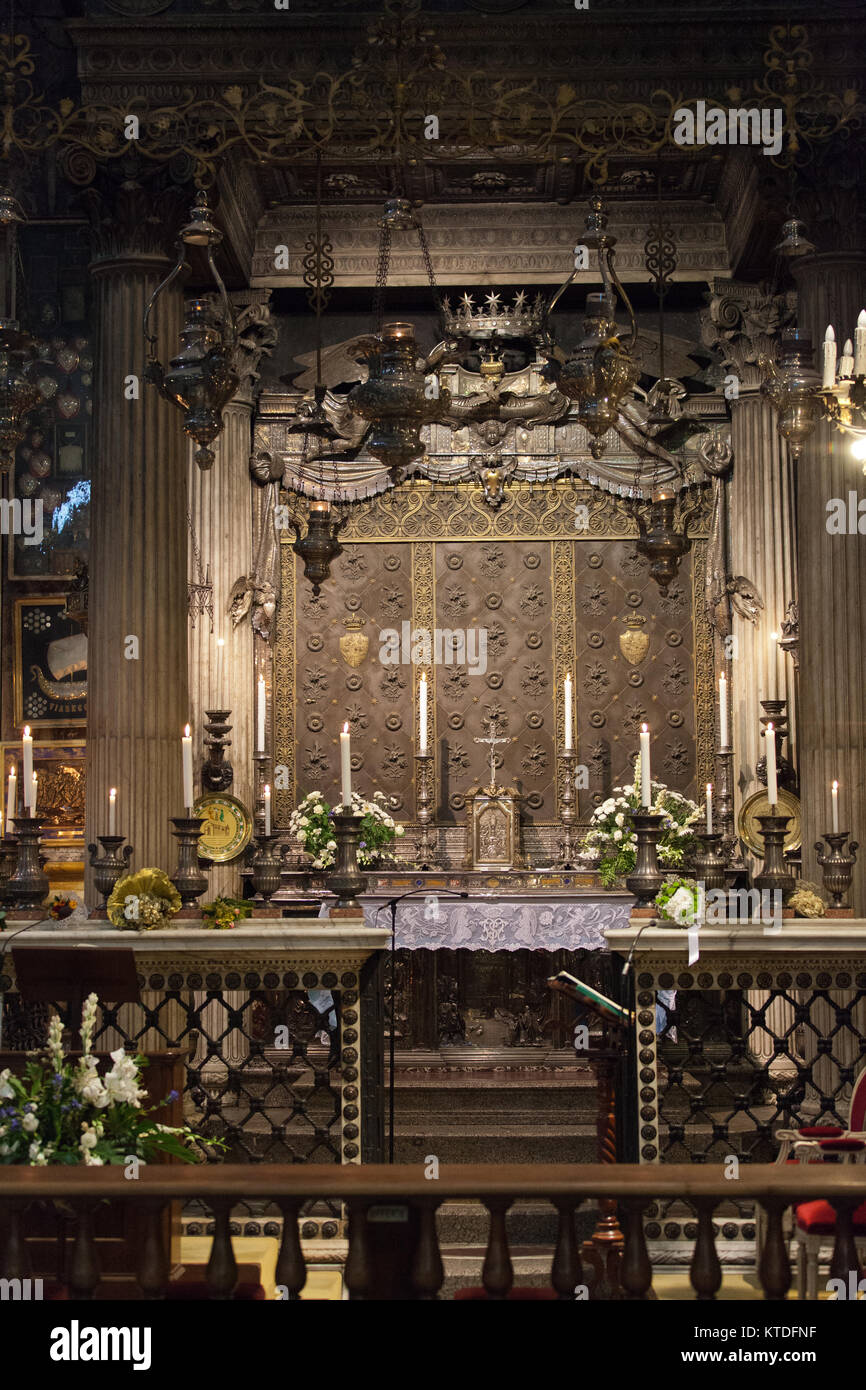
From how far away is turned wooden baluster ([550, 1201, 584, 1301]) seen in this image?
3451mm

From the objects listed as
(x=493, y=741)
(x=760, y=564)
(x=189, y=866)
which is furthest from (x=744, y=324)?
(x=189, y=866)

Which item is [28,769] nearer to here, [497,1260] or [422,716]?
[497,1260]

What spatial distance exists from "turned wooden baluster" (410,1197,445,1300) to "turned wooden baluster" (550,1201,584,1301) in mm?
262

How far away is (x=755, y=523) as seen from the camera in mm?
11305

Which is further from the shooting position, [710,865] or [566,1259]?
[710,865]

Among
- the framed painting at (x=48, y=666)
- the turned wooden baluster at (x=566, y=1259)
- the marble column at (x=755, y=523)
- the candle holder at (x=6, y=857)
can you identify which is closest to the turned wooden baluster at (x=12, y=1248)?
the turned wooden baluster at (x=566, y=1259)

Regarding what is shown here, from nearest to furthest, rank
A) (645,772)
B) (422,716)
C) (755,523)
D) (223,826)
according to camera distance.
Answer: (645,772) < (223,826) < (422,716) < (755,523)

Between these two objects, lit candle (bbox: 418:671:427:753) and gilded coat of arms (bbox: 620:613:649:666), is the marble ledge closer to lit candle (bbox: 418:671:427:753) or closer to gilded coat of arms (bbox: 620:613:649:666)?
lit candle (bbox: 418:671:427:753)

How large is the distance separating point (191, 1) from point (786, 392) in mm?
5065

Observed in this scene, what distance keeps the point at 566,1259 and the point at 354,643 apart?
8.64 m

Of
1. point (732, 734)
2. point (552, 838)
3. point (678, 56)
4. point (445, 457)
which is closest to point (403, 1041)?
point (552, 838)

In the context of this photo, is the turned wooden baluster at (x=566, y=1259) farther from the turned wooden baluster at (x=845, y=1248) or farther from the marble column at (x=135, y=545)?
the marble column at (x=135, y=545)

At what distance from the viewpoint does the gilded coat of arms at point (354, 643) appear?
11883 millimetres
